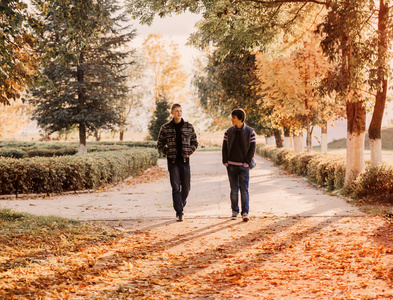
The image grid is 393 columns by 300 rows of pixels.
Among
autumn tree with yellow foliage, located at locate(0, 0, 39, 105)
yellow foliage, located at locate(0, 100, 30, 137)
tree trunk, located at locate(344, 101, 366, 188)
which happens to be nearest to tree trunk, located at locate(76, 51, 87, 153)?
autumn tree with yellow foliage, located at locate(0, 0, 39, 105)

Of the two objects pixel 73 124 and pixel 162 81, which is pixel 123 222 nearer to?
pixel 73 124

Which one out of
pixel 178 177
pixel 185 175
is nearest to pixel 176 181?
pixel 178 177

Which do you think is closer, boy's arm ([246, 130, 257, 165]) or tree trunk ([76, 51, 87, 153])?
boy's arm ([246, 130, 257, 165])

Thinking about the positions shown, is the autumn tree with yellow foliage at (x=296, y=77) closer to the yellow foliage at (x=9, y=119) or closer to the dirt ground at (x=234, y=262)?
the dirt ground at (x=234, y=262)

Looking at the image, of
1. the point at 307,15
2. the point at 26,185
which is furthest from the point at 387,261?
the point at 26,185

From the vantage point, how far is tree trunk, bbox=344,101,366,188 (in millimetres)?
11297

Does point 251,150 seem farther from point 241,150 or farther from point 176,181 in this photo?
point 176,181

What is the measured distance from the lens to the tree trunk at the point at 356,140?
11.3 m

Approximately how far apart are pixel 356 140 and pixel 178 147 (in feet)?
19.3

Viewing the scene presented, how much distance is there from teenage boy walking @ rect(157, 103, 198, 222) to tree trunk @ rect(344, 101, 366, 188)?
18.0 ft

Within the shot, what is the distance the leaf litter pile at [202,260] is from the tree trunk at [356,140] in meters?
3.70

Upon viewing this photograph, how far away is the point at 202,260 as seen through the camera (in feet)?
17.9

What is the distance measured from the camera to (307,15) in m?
12.4

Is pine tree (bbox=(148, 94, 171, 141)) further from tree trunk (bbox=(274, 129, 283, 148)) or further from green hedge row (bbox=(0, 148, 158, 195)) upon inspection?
green hedge row (bbox=(0, 148, 158, 195))
